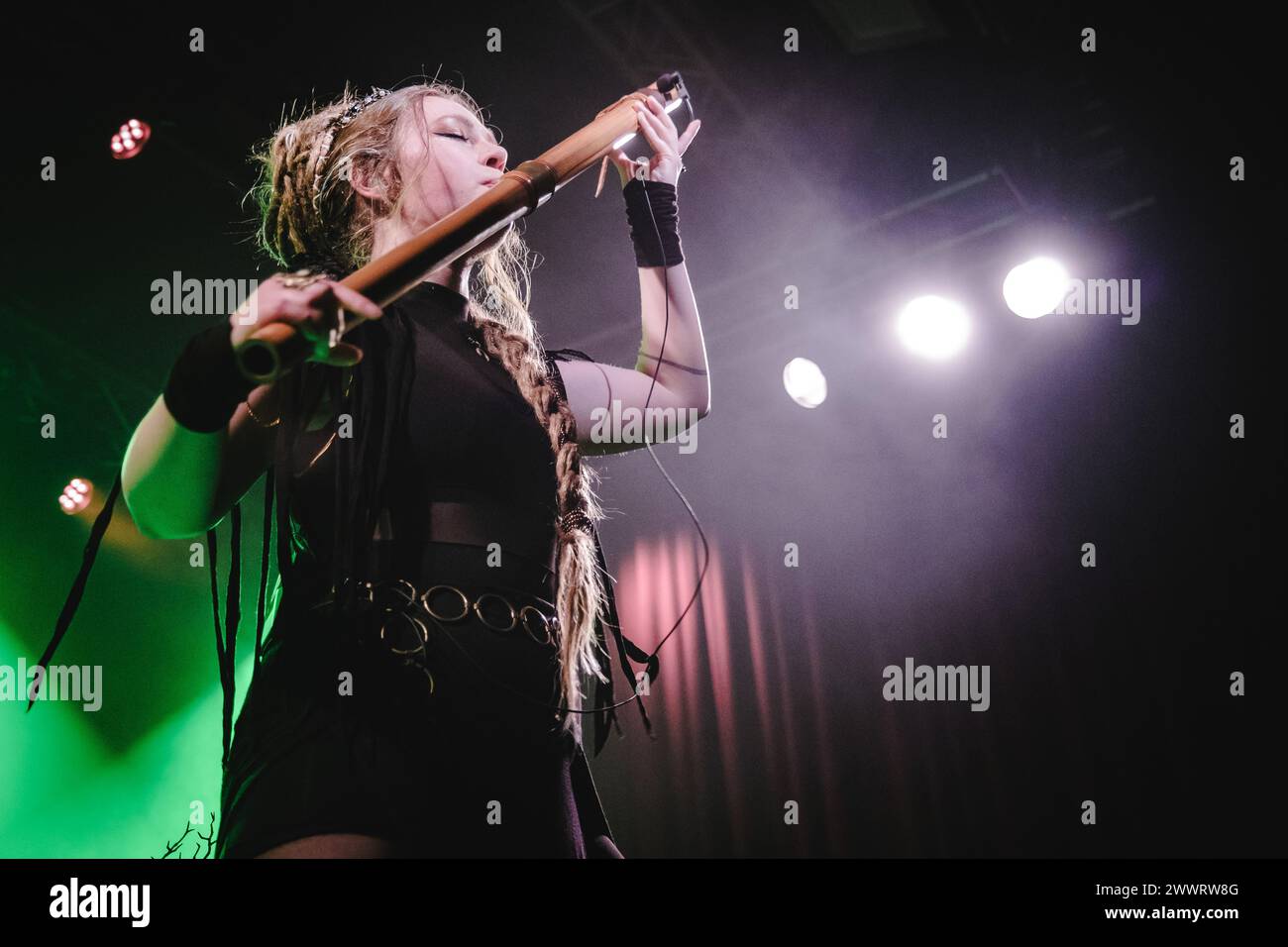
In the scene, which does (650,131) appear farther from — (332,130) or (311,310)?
(311,310)

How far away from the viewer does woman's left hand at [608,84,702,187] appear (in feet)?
5.27

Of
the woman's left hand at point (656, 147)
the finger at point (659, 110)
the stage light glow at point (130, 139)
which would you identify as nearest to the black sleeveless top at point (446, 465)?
the woman's left hand at point (656, 147)

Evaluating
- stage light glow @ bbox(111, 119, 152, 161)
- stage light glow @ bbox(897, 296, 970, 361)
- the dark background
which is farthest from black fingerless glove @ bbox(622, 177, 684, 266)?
stage light glow @ bbox(897, 296, 970, 361)

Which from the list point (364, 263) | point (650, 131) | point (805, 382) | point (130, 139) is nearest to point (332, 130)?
point (364, 263)

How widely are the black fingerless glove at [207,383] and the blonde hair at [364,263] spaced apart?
0.56ft

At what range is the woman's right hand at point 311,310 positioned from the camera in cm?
86

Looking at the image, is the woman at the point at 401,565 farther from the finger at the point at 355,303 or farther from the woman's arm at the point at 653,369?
the woman's arm at the point at 653,369

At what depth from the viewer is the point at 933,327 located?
3584 millimetres

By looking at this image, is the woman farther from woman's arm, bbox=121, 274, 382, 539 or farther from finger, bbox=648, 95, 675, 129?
finger, bbox=648, 95, 675, 129

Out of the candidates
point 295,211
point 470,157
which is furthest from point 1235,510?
point 295,211

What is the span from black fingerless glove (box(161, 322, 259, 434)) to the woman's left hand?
33.3 inches
